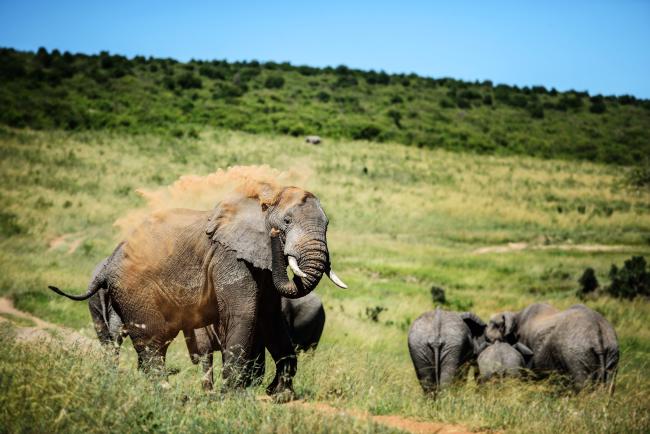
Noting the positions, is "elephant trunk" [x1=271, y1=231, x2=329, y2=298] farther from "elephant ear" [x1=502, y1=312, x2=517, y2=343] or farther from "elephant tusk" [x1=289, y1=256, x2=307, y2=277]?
"elephant ear" [x1=502, y1=312, x2=517, y2=343]

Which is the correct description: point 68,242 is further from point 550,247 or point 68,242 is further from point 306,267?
point 306,267

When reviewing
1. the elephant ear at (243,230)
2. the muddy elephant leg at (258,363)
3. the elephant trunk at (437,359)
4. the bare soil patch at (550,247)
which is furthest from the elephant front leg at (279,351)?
the bare soil patch at (550,247)

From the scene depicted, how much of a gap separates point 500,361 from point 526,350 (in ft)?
2.67

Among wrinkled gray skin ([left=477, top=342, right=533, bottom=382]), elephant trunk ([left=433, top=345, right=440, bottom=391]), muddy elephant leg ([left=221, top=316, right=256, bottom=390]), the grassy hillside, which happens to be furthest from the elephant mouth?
the grassy hillside

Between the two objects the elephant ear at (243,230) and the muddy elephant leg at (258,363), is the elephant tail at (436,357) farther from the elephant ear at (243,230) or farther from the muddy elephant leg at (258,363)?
the elephant ear at (243,230)

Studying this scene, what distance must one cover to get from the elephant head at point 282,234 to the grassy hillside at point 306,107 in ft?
144

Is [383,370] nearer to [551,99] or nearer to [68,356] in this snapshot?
[68,356]

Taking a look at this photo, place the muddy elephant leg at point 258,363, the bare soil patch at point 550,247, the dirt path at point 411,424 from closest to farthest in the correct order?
the dirt path at point 411,424, the muddy elephant leg at point 258,363, the bare soil patch at point 550,247

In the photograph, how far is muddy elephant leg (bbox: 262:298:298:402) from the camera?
7.77m

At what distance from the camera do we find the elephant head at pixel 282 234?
6.89 meters

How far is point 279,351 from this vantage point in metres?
7.84

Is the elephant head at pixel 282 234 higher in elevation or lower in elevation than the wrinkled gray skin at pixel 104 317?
higher

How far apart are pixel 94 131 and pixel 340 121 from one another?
840 inches

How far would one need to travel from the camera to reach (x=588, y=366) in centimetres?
1054
